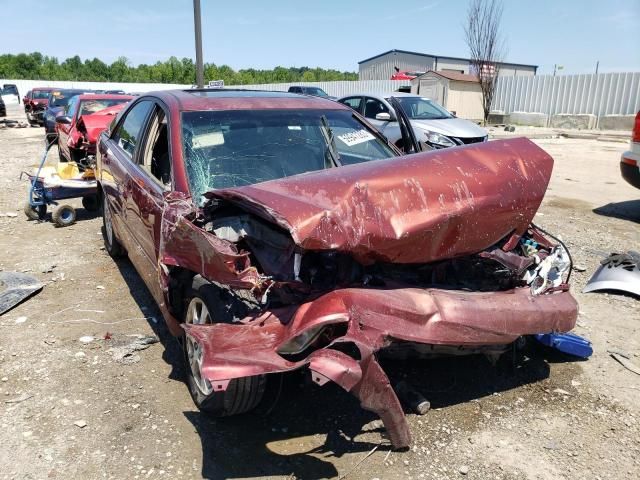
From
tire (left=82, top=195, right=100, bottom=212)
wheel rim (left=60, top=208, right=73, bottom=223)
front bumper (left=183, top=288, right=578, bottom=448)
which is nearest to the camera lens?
front bumper (left=183, top=288, right=578, bottom=448)

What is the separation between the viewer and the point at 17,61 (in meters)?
71.8

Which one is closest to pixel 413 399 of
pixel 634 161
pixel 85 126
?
pixel 634 161

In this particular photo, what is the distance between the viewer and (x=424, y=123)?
10.5 meters

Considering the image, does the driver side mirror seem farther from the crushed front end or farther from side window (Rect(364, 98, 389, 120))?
the crushed front end

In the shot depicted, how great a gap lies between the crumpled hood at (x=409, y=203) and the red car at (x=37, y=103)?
2858 centimetres

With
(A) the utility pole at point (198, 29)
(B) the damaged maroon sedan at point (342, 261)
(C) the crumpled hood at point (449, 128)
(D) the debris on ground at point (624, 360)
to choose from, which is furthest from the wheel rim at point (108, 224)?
(C) the crumpled hood at point (449, 128)

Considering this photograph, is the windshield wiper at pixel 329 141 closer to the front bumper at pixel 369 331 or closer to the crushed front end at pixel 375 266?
the crushed front end at pixel 375 266

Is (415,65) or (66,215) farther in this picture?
(415,65)

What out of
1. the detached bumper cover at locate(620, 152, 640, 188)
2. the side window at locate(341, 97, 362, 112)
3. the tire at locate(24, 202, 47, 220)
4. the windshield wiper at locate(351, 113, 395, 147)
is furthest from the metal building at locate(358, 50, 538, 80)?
the windshield wiper at locate(351, 113, 395, 147)

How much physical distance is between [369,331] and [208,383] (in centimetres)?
103

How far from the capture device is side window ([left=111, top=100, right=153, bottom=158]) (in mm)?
4328

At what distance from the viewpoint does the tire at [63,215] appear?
7.21 m

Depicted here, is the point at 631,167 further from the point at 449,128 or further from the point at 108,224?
the point at 108,224

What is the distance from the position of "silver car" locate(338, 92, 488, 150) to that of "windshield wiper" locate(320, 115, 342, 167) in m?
5.43
